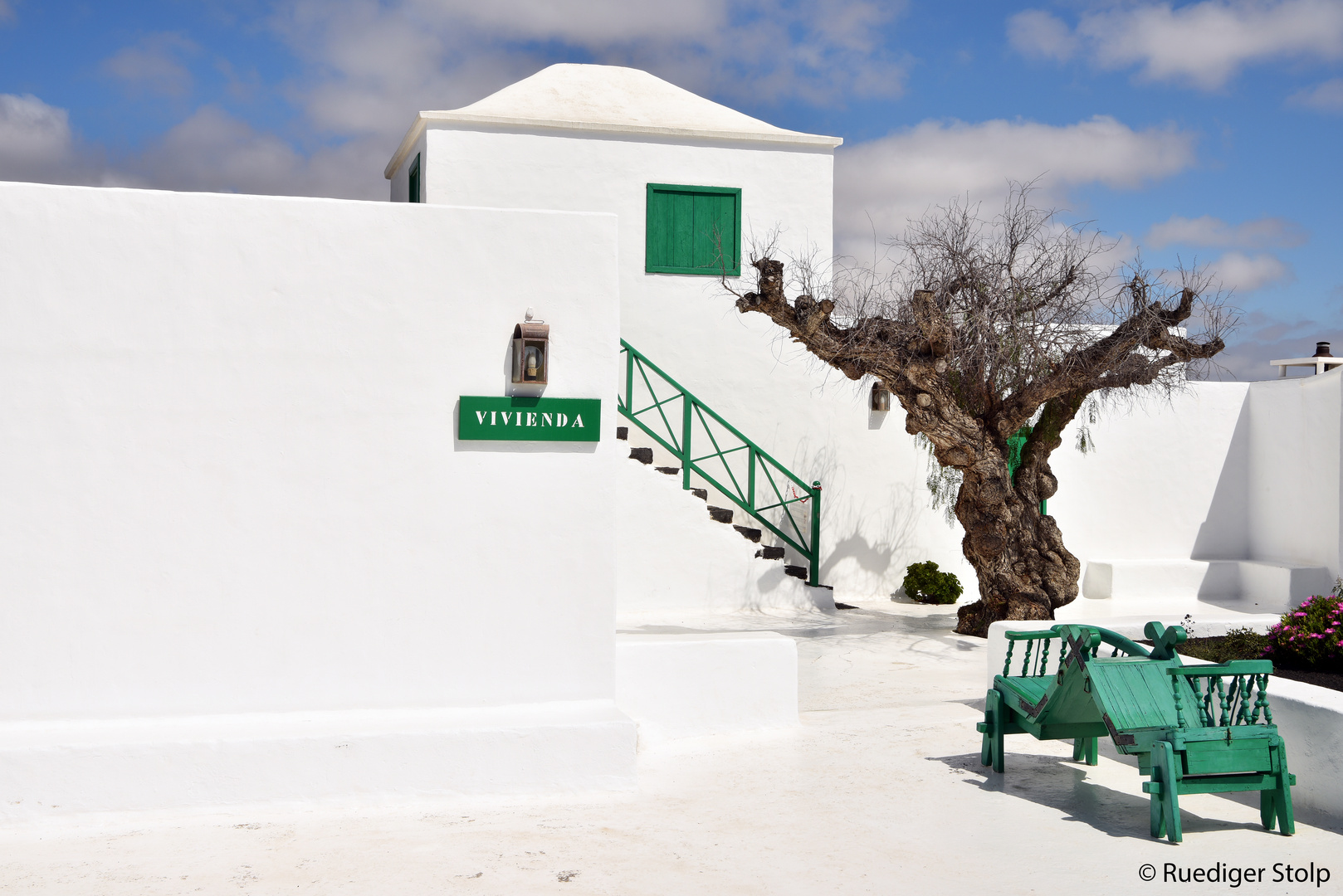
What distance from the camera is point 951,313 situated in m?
9.20

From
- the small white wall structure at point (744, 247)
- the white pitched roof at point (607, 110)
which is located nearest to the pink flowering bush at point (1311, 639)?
the small white wall structure at point (744, 247)

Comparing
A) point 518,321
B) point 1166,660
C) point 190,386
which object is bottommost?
point 1166,660

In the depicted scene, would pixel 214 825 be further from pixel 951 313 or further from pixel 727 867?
pixel 951 313

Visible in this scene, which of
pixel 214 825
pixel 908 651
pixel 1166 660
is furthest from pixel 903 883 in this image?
pixel 908 651

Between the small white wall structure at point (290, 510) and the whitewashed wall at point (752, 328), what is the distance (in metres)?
6.58

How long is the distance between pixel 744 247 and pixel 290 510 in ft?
26.5

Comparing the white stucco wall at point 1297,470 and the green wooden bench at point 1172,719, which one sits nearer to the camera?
the green wooden bench at point 1172,719

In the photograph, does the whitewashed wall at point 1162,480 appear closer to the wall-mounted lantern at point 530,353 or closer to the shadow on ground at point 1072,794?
the shadow on ground at point 1072,794

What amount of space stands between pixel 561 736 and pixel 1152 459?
35.3 feet

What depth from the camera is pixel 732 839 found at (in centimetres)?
462

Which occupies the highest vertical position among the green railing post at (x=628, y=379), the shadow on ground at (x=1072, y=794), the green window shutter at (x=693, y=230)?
the green window shutter at (x=693, y=230)

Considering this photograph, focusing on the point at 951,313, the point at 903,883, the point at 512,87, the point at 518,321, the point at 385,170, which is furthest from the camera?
the point at 385,170

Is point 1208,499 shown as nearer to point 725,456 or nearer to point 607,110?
point 725,456

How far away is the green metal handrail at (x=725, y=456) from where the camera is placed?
36.6 ft
